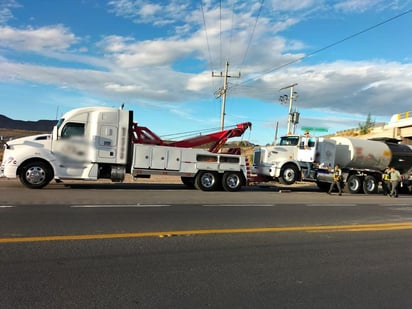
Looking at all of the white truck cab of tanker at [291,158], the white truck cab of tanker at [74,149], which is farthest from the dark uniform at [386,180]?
the white truck cab of tanker at [74,149]

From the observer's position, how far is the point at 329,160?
2164 centimetres

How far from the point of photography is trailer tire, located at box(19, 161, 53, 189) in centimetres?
1434

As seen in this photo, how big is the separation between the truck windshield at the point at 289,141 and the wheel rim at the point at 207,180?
547 centimetres

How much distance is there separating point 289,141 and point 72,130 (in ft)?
36.2

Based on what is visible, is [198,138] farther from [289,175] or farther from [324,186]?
[324,186]

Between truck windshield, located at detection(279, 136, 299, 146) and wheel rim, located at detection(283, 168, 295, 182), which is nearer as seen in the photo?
wheel rim, located at detection(283, 168, 295, 182)

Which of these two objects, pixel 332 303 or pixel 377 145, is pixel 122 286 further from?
Result: pixel 377 145

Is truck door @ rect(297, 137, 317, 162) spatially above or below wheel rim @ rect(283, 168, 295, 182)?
above

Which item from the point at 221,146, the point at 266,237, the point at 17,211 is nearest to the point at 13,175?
the point at 17,211

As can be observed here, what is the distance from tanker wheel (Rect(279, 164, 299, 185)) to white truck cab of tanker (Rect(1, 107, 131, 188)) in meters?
8.17

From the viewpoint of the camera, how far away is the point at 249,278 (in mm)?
5137

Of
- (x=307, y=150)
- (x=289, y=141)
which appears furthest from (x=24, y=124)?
(x=307, y=150)

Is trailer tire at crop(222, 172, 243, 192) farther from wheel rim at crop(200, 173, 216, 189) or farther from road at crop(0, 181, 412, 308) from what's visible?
road at crop(0, 181, 412, 308)

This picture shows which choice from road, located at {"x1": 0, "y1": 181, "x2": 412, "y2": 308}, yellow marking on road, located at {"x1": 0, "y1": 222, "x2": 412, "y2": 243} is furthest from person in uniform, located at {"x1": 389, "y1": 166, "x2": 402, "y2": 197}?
road, located at {"x1": 0, "y1": 181, "x2": 412, "y2": 308}
